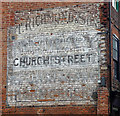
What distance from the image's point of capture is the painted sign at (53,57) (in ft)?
42.3

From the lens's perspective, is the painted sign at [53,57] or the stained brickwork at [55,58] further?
the painted sign at [53,57]

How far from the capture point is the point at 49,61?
524 inches

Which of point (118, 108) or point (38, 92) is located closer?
point (38, 92)

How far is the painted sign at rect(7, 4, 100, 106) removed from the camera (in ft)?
42.3

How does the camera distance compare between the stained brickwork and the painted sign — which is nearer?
the stained brickwork

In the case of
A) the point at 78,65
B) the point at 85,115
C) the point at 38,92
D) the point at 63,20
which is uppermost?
the point at 63,20

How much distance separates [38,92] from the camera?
13.1 m

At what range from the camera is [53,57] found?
13.3 meters

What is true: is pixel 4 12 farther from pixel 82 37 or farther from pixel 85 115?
pixel 85 115

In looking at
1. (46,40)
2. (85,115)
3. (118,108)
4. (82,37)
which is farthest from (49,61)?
(118,108)

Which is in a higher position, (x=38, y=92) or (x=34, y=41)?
(x=34, y=41)

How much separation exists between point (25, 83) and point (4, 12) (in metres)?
3.47

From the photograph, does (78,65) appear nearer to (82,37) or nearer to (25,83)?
(82,37)

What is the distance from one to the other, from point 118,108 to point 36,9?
5.78m
